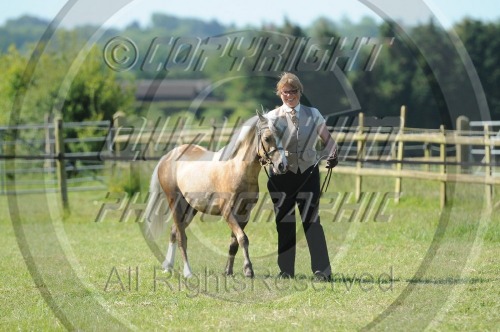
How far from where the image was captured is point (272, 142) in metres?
7.18

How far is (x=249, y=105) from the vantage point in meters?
57.7

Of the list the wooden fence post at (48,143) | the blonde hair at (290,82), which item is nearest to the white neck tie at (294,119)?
the blonde hair at (290,82)

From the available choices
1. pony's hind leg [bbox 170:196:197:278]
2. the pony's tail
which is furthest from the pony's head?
the pony's tail

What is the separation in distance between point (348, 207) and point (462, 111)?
1042 inches

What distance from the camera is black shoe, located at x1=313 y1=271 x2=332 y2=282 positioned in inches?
301

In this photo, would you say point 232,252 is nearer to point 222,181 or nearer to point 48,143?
point 222,181

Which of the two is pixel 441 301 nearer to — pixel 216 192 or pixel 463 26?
pixel 216 192

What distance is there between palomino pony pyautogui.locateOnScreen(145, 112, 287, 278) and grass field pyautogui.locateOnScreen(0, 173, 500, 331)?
483mm

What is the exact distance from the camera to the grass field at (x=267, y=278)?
626 centimetres

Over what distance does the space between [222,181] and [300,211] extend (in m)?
0.94

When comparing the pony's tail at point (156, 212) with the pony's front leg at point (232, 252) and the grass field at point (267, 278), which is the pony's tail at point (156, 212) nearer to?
the grass field at point (267, 278)

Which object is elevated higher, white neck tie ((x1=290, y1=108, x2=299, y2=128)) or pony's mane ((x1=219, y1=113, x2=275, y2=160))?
white neck tie ((x1=290, y1=108, x2=299, y2=128))

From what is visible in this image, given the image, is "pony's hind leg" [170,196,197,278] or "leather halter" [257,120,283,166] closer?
"leather halter" [257,120,283,166]

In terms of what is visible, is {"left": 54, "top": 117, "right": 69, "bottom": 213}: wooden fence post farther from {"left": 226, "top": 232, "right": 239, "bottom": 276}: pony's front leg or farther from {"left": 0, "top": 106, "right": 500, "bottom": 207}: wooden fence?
{"left": 226, "top": 232, "right": 239, "bottom": 276}: pony's front leg
